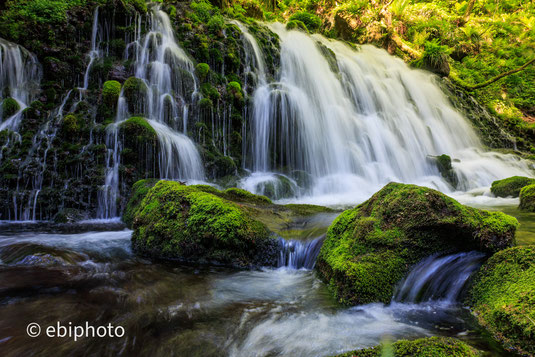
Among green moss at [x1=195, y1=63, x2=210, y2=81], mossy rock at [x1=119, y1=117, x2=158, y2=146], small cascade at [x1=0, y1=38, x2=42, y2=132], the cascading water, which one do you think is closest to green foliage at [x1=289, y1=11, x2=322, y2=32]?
the cascading water

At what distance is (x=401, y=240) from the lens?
293 cm

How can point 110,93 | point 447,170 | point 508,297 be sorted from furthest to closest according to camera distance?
point 447,170 → point 110,93 → point 508,297

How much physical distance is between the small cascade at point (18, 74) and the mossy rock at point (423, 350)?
1016cm

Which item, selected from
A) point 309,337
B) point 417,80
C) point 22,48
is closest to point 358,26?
point 417,80

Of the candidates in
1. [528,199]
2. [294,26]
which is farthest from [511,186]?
[294,26]

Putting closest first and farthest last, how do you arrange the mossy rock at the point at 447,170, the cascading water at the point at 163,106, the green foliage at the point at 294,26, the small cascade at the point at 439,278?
1. the small cascade at the point at 439,278
2. the cascading water at the point at 163,106
3. the mossy rock at the point at 447,170
4. the green foliage at the point at 294,26

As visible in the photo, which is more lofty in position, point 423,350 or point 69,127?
point 69,127

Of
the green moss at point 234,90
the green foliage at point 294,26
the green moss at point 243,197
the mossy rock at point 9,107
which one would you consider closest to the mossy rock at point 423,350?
the green moss at point 243,197

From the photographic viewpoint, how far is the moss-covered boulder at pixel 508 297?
1.86 meters

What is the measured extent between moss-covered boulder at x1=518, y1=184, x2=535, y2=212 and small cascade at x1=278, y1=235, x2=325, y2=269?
5.62 m

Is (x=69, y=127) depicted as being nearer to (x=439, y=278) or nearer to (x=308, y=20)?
(x=439, y=278)

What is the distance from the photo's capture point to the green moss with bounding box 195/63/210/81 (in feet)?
32.3

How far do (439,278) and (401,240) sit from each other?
48cm

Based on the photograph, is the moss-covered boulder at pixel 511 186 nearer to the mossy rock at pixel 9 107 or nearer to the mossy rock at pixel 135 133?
the mossy rock at pixel 135 133
